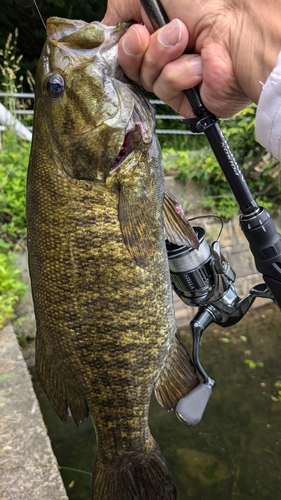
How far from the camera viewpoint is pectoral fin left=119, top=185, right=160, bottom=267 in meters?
1.55

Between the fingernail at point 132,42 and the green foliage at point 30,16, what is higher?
the fingernail at point 132,42

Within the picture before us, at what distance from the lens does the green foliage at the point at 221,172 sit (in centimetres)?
517

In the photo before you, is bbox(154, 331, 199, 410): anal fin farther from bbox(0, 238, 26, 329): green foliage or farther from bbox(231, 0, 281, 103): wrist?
bbox(0, 238, 26, 329): green foliage

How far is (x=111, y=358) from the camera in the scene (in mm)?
1640

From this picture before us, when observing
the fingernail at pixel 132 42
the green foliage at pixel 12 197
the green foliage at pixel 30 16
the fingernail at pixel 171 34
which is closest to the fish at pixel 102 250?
the fingernail at pixel 132 42

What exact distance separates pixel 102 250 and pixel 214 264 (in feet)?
1.96

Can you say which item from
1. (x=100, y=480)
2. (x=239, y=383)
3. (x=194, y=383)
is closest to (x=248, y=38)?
(x=194, y=383)

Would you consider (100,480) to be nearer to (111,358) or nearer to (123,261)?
(111,358)

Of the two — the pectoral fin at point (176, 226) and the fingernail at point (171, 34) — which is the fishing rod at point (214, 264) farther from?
the pectoral fin at point (176, 226)

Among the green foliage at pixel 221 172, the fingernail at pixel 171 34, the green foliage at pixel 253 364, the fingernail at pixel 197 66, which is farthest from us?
the green foliage at pixel 221 172

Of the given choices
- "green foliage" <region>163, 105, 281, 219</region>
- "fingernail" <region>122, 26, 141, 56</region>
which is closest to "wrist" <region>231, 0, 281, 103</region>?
"fingernail" <region>122, 26, 141, 56</region>

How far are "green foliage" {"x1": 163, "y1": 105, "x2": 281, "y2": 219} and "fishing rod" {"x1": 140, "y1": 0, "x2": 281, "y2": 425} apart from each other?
3261mm

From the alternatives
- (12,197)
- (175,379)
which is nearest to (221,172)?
(12,197)

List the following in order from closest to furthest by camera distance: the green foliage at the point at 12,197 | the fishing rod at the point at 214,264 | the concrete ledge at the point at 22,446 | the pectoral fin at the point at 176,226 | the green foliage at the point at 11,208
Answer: the fishing rod at the point at 214,264
the pectoral fin at the point at 176,226
the concrete ledge at the point at 22,446
the green foliage at the point at 11,208
the green foliage at the point at 12,197
